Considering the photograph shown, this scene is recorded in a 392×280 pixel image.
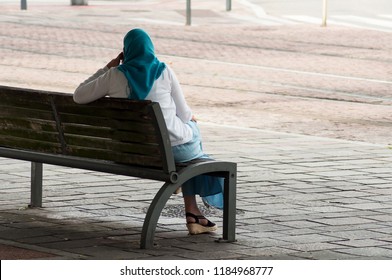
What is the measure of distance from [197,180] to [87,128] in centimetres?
74

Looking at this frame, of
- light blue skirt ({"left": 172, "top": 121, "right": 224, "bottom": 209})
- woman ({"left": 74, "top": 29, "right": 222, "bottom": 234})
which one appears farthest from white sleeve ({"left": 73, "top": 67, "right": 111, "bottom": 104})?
light blue skirt ({"left": 172, "top": 121, "right": 224, "bottom": 209})

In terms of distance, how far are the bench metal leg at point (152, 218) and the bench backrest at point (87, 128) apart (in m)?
0.11

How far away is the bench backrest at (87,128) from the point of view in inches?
277

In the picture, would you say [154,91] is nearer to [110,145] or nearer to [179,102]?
[179,102]

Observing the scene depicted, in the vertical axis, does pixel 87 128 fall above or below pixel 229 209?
above

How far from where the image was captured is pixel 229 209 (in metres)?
7.27

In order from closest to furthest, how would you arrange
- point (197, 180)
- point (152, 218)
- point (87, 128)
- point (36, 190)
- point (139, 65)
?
point (152, 218) → point (139, 65) → point (87, 128) → point (197, 180) → point (36, 190)

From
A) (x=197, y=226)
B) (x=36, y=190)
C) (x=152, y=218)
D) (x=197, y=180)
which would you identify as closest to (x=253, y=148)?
(x=36, y=190)

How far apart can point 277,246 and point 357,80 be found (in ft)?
38.3

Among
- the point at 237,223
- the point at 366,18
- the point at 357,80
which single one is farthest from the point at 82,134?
the point at 366,18

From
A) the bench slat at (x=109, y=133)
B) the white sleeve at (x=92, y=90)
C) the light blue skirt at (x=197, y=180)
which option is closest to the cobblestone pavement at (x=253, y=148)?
the light blue skirt at (x=197, y=180)

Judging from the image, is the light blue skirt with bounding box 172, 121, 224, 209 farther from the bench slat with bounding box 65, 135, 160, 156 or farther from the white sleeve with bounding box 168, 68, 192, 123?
the bench slat with bounding box 65, 135, 160, 156

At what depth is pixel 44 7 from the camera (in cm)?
3575

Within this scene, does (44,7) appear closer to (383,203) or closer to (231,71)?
(231,71)
